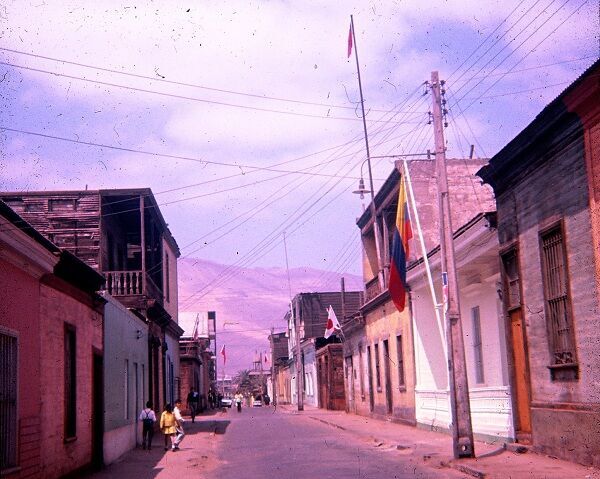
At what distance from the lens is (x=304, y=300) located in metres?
74.1

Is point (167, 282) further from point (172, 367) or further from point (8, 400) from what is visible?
point (8, 400)

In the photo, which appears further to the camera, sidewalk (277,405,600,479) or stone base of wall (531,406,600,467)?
sidewalk (277,405,600,479)

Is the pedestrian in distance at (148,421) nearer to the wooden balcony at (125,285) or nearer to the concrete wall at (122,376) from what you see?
the concrete wall at (122,376)

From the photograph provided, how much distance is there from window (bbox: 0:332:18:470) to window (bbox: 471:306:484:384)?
13.4 metres

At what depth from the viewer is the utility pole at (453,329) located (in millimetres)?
16203

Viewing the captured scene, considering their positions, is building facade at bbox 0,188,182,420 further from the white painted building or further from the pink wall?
the pink wall

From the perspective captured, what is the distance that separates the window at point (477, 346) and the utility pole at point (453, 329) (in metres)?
5.82

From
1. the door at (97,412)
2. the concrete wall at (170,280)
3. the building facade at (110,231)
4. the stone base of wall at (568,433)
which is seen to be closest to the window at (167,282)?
the concrete wall at (170,280)

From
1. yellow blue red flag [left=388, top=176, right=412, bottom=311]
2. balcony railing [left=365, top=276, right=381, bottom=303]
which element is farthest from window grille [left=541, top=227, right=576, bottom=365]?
balcony railing [left=365, top=276, right=381, bottom=303]

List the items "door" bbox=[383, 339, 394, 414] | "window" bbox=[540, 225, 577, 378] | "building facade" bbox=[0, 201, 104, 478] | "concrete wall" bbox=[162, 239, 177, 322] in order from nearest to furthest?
"building facade" bbox=[0, 201, 104, 478], "window" bbox=[540, 225, 577, 378], "door" bbox=[383, 339, 394, 414], "concrete wall" bbox=[162, 239, 177, 322]

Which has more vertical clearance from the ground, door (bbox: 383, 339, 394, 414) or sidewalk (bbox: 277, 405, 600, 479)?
door (bbox: 383, 339, 394, 414)

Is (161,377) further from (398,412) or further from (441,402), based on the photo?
(441,402)

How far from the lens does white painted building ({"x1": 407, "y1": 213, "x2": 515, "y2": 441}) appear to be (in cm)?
1927

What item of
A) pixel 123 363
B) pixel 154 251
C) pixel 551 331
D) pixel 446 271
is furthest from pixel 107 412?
pixel 154 251
